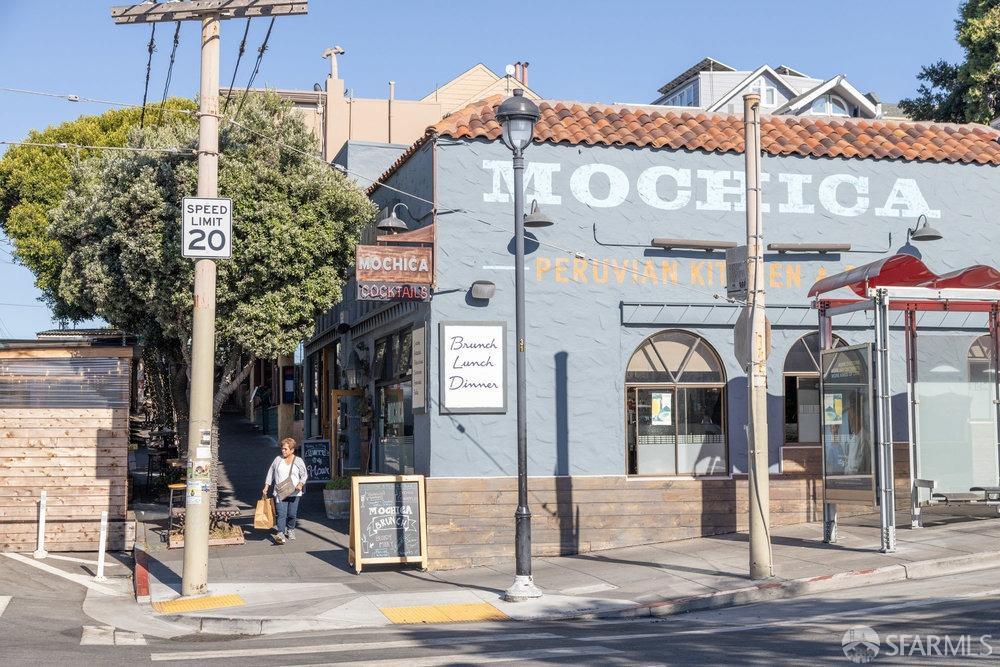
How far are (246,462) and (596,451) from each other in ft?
54.5

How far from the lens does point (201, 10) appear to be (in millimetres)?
13688

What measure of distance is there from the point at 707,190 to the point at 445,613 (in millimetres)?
8165

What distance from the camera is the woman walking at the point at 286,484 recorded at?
1695 centimetres

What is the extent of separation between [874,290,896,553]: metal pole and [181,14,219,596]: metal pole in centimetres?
860

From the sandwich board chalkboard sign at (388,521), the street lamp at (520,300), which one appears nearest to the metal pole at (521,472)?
the street lamp at (520,300)

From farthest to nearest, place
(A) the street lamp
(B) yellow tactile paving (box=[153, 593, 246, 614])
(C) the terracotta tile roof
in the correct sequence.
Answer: (C) the terracotta tile roof, (A) the street lamp, (B) yellow tactile paving (box=[153, 593, 246, 614])

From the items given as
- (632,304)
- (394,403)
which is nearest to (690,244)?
(632,304)

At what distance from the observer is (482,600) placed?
484 inches

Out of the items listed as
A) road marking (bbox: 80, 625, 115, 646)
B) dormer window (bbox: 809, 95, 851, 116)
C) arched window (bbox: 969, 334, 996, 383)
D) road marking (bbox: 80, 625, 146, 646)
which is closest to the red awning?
arched window (bbox: 969, 334, 996, 383)

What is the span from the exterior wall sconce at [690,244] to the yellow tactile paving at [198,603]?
8056mm

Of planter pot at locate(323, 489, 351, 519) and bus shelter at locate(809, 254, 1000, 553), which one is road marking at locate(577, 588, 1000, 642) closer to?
bus shelter at locate(809, 254, 1000, 553)

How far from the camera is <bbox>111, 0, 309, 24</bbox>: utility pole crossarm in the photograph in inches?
540

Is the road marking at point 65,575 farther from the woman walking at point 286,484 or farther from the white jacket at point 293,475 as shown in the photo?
the white jacket at point 293,475

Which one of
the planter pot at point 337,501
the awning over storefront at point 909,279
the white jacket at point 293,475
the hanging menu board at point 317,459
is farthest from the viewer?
the hanging menu board at point 317,459
